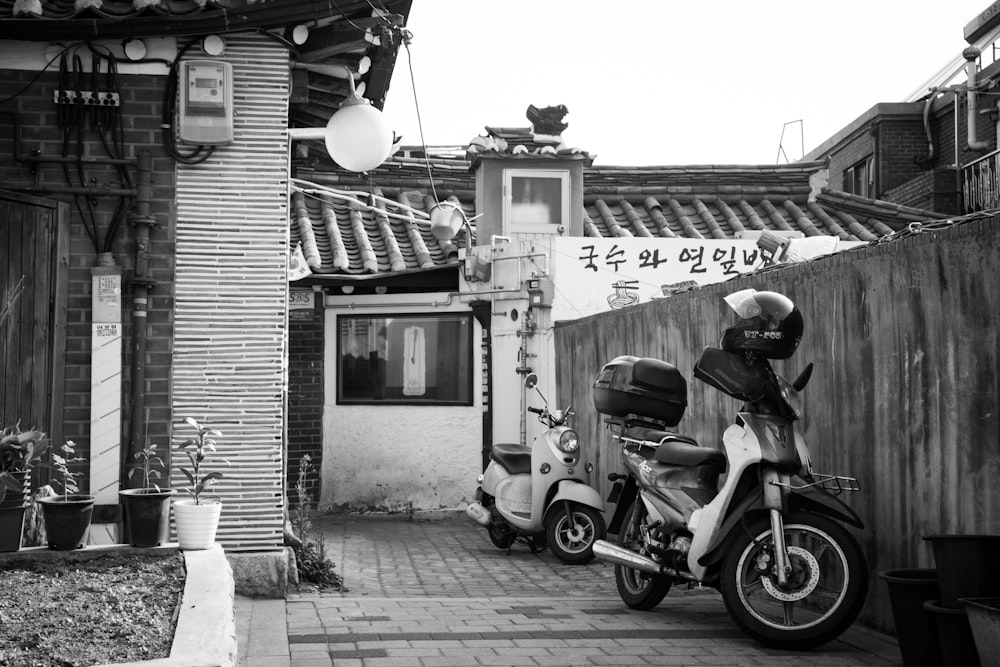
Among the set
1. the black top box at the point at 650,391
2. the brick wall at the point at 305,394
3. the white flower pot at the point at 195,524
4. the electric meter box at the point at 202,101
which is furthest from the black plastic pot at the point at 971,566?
the brick wall at the point at 305,394

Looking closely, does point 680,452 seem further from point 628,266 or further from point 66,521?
point 628,266

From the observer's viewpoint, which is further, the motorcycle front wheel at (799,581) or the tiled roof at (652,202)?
the tiled roof at (652,202)

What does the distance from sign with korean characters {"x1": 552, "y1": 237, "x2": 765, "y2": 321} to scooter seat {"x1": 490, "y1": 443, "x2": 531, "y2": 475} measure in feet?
8.58

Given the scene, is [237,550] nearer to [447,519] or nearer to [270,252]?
[270,252]

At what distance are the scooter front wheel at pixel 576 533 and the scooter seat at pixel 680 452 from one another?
2692mm

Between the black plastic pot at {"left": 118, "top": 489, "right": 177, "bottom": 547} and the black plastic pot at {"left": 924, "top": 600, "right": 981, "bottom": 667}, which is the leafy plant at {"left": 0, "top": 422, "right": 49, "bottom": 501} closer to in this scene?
the black plastic pot at {"left": 118, "top": 489, "right": 177, "bottom": 547}

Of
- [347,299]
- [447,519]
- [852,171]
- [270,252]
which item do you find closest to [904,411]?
[270,252]

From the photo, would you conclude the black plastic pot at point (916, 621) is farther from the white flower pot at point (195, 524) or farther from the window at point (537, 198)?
the window at point (537, 198)

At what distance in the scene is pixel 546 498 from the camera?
9.61 m

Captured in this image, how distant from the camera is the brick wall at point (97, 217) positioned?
6758 mm

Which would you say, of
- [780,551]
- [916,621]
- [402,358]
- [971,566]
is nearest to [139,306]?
[780,551]

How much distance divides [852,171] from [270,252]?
1967 cm

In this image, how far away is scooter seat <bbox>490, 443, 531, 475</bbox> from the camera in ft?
33.1

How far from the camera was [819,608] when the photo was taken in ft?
17.8
